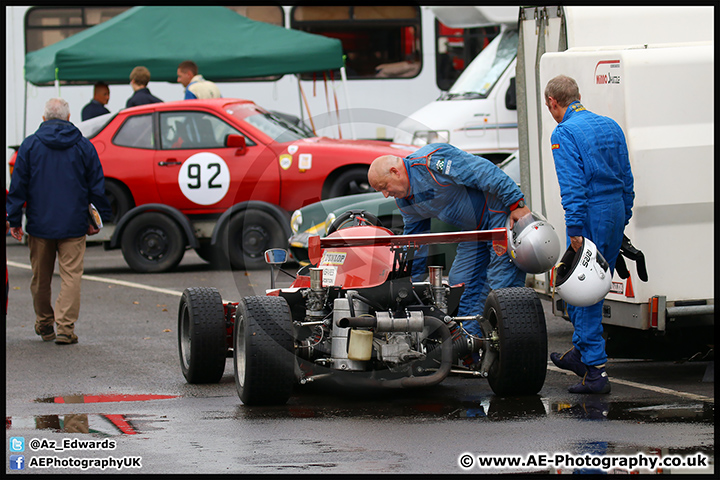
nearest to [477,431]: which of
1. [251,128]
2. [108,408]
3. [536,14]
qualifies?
[108,408]

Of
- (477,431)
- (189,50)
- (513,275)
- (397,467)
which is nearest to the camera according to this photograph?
(397,467)

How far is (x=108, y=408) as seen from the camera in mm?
6613

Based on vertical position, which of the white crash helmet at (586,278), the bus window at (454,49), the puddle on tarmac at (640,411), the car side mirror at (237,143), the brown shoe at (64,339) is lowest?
the puddle on tarmac at (640,411)

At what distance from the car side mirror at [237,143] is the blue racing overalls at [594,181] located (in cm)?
712

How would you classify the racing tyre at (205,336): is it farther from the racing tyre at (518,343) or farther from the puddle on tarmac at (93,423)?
the racing tyre at (518,343)

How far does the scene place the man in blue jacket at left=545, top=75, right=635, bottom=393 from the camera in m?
6.61

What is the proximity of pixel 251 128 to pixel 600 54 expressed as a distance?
23.1 ft

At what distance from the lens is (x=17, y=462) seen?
208 inches

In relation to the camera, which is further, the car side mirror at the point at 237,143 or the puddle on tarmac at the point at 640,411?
the car side mirror at the point at 237,143

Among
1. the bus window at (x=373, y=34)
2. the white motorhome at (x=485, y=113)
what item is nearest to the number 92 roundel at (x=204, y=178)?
the white motorhome at (x=485, y=113)

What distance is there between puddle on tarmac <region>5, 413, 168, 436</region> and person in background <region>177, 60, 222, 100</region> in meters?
9.25

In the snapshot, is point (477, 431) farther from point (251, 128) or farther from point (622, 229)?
point (251, 128)

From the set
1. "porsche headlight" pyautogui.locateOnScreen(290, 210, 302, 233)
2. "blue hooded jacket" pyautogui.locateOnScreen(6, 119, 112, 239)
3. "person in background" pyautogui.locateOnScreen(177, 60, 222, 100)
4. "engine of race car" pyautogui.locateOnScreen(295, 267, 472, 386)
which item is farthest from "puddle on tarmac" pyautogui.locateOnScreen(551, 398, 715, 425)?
"person in background" pyautogui.locateOnScreen(177, 60, 222, 100)

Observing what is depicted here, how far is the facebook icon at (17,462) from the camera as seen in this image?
204 inches
